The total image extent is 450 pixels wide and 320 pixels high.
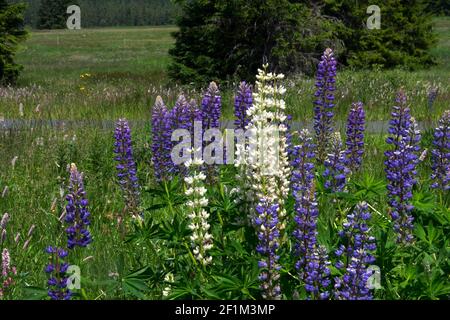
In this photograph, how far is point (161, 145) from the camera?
4.88 metres

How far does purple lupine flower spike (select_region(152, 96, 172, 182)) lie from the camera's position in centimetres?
481

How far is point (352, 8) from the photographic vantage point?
78.0 ft

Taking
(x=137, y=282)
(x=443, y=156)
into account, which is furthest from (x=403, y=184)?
(x=137, y=282)

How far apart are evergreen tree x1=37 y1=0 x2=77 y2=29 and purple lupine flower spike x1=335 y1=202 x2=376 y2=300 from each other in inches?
3975

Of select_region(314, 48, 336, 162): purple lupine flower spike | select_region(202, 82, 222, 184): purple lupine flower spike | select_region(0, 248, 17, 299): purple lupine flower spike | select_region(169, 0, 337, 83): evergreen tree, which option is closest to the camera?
select_region(0, 248, 17, 299): purple lupine flower spike

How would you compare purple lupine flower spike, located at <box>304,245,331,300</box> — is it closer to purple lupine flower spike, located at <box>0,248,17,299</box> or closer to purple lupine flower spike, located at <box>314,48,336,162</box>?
purple lupine flower spike, located at <box>0,248,17,299</box>

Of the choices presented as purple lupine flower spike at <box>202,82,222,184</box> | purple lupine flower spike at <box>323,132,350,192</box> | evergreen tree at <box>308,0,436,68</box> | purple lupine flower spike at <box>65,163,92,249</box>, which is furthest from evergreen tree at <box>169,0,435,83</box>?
purple lupine flower spike at <box>65,163,92,249</box>

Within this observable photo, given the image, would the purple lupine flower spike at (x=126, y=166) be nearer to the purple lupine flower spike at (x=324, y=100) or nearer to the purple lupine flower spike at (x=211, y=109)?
the purple lupine flower spike at (x=211, y=109)

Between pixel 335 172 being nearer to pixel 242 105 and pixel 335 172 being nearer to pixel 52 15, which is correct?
pixel 242 105

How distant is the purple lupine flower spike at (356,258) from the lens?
97.5 inches

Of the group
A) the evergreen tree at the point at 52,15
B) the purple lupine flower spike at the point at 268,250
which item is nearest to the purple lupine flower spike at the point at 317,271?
the purple lupine flower spike at the point at 268,250

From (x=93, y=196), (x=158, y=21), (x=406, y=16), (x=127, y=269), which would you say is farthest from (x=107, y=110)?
(x=158, y=21)
